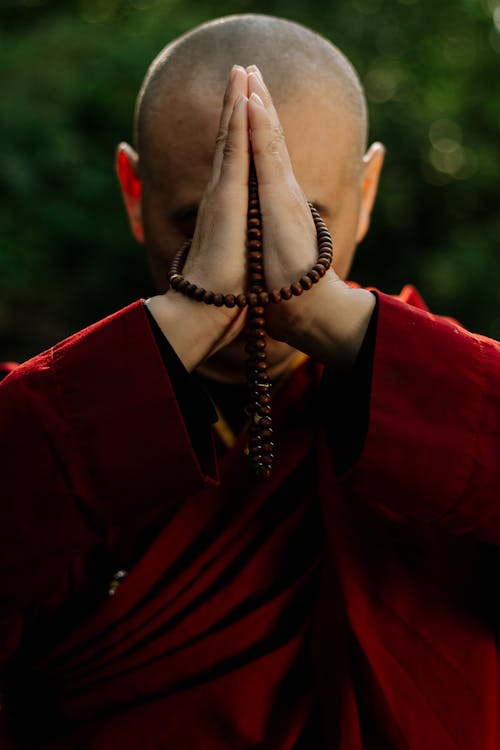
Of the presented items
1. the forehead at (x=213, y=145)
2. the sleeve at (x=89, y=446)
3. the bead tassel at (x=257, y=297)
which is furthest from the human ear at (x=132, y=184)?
the sleeve at (x=89, y=446)

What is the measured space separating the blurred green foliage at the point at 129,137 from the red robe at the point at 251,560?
3.64 m

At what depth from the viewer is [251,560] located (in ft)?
4.00

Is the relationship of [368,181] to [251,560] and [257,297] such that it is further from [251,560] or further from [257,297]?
[251,560]

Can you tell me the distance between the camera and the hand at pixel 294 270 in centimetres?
104

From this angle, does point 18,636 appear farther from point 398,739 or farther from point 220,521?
point 398,739

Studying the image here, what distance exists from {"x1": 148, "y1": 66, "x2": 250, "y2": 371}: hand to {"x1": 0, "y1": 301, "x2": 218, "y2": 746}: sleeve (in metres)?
0.04

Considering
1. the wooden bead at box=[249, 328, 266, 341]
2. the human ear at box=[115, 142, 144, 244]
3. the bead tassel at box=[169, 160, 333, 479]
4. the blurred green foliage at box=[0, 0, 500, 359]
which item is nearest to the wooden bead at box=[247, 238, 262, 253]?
the bead tassel at box=[169, 160, 333, 479]

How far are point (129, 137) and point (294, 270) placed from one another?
466cm

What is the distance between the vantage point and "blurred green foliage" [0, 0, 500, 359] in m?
4.79

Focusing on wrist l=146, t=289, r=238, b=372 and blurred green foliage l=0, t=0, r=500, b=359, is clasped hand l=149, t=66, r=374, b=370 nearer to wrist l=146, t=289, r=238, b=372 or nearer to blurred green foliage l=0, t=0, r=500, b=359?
wrist l=146, t=289, r=238, b=372

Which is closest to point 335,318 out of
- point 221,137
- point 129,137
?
point 221,137

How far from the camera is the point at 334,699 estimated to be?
3.73ft

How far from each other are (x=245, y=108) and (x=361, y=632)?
2.35 feet

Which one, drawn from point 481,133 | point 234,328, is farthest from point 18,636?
point 481,133
